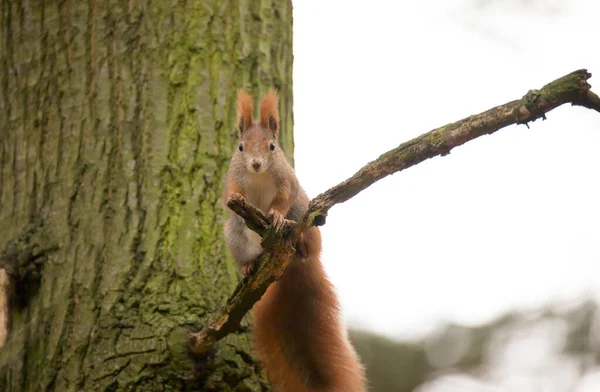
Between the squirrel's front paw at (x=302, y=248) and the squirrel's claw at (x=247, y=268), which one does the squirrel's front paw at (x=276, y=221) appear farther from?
the squirrel's front paw at (x=302, y=248)

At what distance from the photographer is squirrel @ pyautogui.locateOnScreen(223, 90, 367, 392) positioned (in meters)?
1.63

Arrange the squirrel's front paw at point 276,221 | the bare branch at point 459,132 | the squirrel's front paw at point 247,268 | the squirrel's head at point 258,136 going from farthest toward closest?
the squirrel's head at point 258,136
the squirrel's front paw at point 247,268
the squirrel's front paw at point 276,221
the bare branch at point 459,132

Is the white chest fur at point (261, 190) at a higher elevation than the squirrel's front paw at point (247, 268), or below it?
higher

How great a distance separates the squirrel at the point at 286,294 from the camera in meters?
1.63

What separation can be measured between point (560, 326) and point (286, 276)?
2.19 metres

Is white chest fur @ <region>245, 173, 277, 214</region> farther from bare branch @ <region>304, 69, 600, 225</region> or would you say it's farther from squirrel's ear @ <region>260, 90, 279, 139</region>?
bare branch @ <region>304, 69, 600, 225</region>

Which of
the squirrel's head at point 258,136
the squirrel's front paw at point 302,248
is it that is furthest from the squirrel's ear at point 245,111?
the squirrel's front paw at point 302,248

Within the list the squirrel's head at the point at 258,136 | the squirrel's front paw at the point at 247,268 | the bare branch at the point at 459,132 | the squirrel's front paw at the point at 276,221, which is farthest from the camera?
the squirrel's head at the point at 258,136

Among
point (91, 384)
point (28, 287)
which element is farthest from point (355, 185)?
point (28, 287)

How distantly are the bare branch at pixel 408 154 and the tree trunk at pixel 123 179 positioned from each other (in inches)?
14.0

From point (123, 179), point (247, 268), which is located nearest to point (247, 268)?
point (247, 268)

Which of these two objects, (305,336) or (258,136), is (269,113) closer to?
(258,136)

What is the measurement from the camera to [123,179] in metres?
1.87

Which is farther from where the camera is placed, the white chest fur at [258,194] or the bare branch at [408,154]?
the white chest fur at [258,194]
